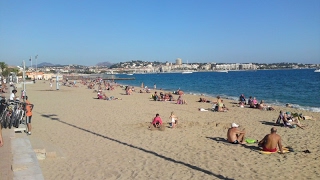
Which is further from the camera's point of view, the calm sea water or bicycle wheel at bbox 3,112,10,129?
the calm sea water

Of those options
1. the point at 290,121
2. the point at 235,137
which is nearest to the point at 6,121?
the point at 235,137

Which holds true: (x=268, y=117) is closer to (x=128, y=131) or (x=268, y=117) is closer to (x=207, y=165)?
(x=128, y=131)

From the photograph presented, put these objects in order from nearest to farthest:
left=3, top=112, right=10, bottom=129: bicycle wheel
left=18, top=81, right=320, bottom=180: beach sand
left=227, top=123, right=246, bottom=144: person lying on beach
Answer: left=18, top=81, right=320, bottom=180: beach sand < left=3, top=112, right=10, bottom=129: bicycle wheel < left=227, top=123, right=246, bottom=144: person lying on beach

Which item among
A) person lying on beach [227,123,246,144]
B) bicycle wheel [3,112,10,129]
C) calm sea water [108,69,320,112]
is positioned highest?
bicycle wheel [3,112,10,129]

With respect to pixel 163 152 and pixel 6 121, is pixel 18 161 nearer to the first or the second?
pixel 163 152

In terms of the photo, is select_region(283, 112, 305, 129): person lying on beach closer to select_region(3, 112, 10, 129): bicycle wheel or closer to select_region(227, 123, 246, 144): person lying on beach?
select_region(227, 123, 246, 144): person lying on beach

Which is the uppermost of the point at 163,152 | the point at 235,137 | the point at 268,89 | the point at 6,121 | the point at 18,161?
the point at 6,121

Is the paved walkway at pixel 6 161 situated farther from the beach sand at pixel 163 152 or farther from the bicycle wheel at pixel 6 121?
the bicycle wheel at pixel 6 121

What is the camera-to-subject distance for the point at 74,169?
7.08 metres

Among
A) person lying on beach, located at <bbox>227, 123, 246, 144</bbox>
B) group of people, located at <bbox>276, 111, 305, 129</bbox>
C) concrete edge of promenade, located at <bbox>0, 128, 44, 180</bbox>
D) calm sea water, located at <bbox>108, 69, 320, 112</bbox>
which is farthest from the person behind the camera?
calm sea water, located at <bbox>108, 69, 320, 112</bbox>

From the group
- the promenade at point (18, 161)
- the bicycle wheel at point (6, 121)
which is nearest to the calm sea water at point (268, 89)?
the bicycle wheel at point (6, 121)

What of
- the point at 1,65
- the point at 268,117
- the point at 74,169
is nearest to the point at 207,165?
the point at 74,169

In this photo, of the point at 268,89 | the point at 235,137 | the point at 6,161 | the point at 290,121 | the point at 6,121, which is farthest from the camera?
the point at 268,89


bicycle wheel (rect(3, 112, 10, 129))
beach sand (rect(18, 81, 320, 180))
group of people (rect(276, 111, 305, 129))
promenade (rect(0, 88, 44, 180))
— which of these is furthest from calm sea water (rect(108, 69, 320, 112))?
promenade (rect(0, 88, 44, 180))
